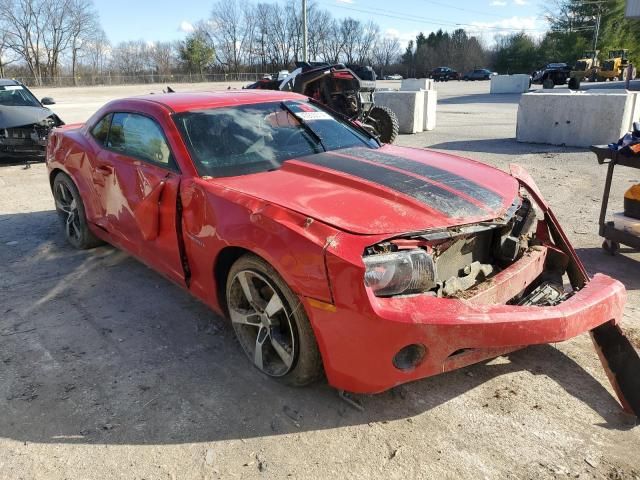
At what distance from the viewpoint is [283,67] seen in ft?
288

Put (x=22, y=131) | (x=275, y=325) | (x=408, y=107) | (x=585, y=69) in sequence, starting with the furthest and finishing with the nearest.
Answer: (x=585, y=69), (x=408, y=107), (x=22, y=131), (x=275, y=325)

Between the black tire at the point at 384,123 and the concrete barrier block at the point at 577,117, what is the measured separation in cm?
285

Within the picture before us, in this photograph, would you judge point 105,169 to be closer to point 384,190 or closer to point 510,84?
point 384,190

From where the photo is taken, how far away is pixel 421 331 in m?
2.21

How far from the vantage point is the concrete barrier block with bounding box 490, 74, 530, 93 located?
114ft

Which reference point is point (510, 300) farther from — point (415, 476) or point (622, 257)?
point (622, 257)

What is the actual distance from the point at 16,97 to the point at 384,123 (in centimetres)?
785

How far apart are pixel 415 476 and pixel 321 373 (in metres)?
0.70

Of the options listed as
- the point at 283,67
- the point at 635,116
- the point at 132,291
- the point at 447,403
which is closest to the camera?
the point at 447,403

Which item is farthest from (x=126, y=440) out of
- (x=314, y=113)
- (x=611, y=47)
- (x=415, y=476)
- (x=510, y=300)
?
(x=611, y=47)

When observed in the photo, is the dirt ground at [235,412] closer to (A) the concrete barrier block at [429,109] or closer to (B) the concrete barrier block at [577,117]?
(B) the concrete barrier block at [577,117]

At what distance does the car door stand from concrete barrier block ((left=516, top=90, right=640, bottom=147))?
9243 millimetres

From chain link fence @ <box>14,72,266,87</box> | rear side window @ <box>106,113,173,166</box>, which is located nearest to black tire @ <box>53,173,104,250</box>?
rear side window @ <box>106,113,173,166</box>

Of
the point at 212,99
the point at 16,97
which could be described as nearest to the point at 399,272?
the point at 212,99
